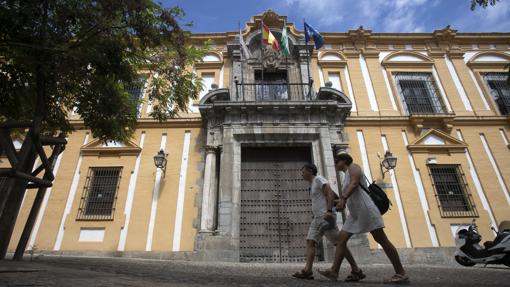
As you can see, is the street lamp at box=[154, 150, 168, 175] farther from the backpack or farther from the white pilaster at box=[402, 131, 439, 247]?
the white pilaster at box=[402, 131, 439, 247]

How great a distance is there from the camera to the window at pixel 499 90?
10891 millimetres

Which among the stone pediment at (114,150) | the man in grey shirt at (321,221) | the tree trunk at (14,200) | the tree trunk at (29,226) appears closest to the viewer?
the man in grey shirt at (321,221)

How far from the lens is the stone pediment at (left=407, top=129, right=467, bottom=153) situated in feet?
32.2

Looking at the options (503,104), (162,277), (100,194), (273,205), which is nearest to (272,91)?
(273,205)

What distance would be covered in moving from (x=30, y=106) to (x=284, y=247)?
21.2ft

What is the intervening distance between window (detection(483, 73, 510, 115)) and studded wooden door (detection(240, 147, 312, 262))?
7168 mm

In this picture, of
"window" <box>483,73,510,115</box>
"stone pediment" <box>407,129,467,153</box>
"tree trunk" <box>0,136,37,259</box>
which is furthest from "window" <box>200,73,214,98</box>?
"window" <box>483,73,510,115</box>

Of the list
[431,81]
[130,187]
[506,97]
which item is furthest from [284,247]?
[506,97]

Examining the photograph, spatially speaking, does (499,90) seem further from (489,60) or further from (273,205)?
(273,205)

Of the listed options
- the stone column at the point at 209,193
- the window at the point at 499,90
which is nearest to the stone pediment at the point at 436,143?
the window at the point at 499,90

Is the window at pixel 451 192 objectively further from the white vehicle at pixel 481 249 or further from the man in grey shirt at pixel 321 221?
the man in grey shirt at pixel 321 221

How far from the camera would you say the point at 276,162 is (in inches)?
377

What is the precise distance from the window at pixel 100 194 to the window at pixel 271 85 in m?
5.22

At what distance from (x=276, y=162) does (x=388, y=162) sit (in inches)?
128
